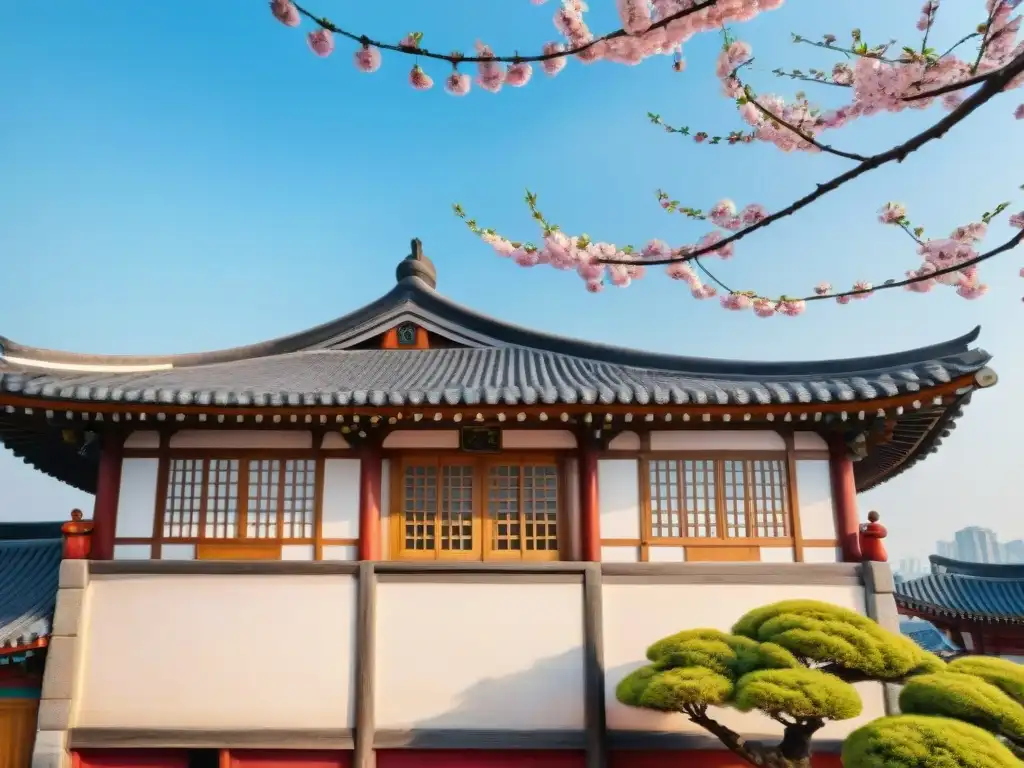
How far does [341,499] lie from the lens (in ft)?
30.8

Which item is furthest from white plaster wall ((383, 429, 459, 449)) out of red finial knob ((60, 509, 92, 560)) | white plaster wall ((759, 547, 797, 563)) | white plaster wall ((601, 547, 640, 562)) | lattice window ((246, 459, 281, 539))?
white plaster wall ((759, 547, 797, 563))

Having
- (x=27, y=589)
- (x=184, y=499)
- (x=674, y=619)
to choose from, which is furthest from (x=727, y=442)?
(x=27, y=589)

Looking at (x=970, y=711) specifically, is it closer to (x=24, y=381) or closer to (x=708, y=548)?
(x=708, y=548)

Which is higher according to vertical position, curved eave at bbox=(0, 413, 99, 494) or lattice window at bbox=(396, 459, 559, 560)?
curved eave at bbox=(0, 413, 99, 494)

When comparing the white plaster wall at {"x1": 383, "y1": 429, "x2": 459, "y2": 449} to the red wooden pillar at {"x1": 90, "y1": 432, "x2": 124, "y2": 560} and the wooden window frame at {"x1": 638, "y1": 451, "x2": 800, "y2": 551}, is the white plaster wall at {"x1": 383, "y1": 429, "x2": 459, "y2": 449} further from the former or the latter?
the red wooden pillar at {"x1": 90, "y1": 432, "x2": 124, "y2": 560}

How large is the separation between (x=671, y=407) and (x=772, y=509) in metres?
2.08

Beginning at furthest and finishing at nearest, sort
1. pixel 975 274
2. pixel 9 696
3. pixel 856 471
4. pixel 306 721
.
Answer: pixel 856 471
pixel 9 696
pixel 306 721
pixel 975 274

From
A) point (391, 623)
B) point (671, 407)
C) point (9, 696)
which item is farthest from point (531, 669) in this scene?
point (9, 696)

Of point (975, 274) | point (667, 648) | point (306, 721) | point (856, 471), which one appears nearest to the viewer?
point (975, 274)

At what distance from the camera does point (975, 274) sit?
5.82 m

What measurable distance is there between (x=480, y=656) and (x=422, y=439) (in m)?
2.82

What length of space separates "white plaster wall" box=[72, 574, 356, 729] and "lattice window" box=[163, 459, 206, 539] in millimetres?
620

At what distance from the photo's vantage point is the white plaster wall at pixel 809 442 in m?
9.49

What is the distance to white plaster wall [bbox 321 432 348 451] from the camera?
376 inches
